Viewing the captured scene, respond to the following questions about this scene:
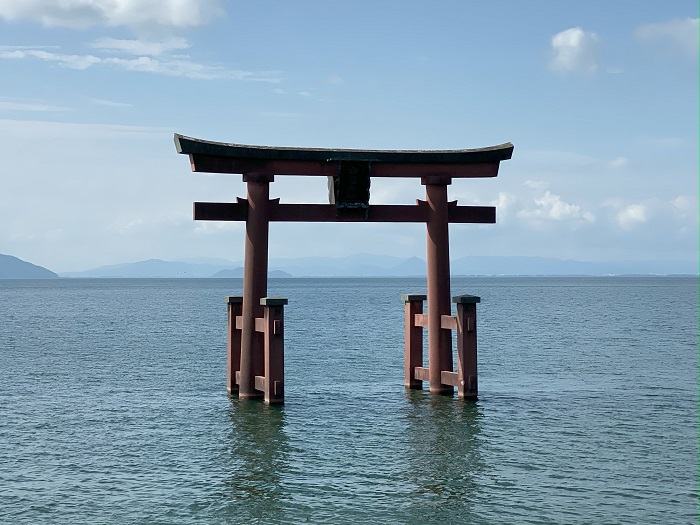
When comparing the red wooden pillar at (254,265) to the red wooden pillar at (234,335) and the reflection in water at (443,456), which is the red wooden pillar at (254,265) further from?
the reflection in water at (443,456)

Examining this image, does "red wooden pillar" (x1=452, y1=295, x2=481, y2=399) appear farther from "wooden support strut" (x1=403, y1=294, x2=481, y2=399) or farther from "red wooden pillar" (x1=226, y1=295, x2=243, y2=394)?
"red wooden pillar" (x1=226, y1=295, x2=243, y2=394)

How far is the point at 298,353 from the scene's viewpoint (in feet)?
121

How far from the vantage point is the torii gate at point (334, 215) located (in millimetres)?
19625

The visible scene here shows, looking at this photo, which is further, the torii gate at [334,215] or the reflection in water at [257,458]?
the torii gate at [334,215]

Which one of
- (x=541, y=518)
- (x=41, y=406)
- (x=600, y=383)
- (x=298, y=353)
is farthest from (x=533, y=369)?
(x=541, y=518)

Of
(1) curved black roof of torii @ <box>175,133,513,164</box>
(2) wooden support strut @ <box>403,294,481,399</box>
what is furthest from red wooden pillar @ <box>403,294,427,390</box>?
(1) curved black roof of torii @ <box>175,133,513,164</box>

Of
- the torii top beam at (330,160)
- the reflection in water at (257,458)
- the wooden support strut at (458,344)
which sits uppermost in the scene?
the torii top beam at (330,160)

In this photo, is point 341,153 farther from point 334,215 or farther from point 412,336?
point 412,336

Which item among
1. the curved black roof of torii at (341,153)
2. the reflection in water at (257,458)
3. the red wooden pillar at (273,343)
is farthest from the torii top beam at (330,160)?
the reflection in water at (257,458)

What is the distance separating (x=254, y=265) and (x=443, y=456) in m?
6.25

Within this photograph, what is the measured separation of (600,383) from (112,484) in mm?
16429

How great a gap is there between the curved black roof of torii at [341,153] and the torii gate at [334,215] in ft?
0.07

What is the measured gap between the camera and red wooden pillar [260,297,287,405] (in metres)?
19.0

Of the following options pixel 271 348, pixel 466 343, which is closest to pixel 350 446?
pixel 271 348
